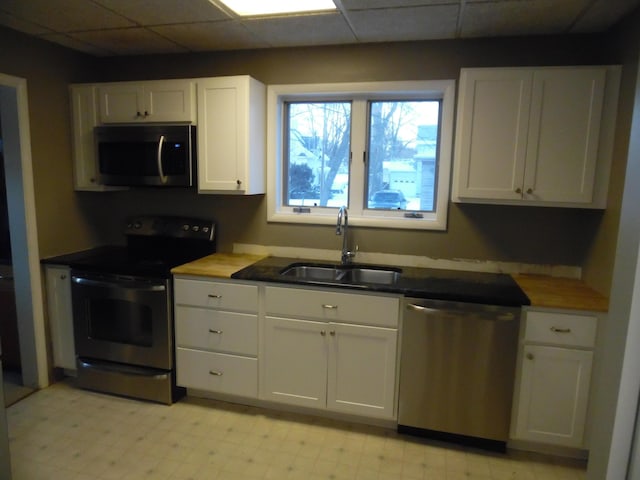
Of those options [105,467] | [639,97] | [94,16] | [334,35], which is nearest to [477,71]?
[334,35]

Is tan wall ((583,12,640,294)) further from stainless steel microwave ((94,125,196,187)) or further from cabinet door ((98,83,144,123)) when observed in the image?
cabinet door ((98,83,144,123))

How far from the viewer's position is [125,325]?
2.79 m

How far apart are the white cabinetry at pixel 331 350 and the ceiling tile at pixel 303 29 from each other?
5.12 ft

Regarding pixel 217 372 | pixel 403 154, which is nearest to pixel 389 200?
pixel 403 154

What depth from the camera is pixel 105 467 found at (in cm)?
218

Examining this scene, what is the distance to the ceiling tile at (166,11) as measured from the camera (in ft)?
7.22

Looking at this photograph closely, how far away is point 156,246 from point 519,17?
2.90 metres

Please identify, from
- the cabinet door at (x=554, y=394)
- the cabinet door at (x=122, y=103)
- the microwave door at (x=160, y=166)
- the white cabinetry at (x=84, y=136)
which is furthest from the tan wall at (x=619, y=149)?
the white cabinetry at (x=84, y=136)

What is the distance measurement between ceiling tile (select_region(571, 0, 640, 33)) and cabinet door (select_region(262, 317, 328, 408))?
7.22 feet

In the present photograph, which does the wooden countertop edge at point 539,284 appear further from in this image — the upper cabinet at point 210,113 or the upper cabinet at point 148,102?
the upper cabinet at point 148,102

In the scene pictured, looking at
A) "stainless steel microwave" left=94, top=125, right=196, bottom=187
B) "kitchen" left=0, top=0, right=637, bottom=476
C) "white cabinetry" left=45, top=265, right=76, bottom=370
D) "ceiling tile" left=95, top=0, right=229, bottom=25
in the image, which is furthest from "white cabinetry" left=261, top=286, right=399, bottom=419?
"ceiling tile" left=95, top=0, right=229, bottom=25

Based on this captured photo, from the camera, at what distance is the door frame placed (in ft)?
8.87

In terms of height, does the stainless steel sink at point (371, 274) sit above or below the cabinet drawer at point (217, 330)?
above

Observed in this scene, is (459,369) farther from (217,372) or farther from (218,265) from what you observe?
(218,265)
